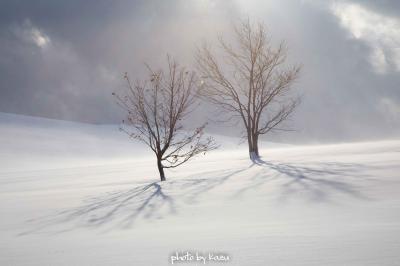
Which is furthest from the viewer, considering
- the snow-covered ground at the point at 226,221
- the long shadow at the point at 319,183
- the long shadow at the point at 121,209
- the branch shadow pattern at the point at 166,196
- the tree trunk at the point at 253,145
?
the tree trunk at the point at 253,145

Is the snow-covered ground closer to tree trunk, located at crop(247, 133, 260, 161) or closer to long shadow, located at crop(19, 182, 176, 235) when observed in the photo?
long shadow, located at crop(19, 182, 176, 235)

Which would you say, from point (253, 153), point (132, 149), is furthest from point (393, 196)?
point (132, 149)

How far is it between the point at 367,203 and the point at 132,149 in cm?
3531

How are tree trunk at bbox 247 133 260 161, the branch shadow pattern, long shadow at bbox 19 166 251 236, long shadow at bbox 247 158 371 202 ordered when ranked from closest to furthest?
long shadow at bbox 19 166 251 236, the branch shadow pattern, long shadow at bbox 247 158 371 202, tree trunk at bbox 247 133 260 161

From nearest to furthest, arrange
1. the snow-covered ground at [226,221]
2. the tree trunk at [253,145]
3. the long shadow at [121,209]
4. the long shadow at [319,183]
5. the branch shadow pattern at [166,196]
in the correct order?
the snow-covered ground at [226,221] < the long shadow at [121,209] < the branch shadow pattern at [166,196] < the long shadow at [319,183] < the tree trunk at [253,145]

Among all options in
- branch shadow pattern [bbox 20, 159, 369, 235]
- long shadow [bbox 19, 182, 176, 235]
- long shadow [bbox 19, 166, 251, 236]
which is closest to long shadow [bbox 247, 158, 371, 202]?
branch shadow pattern [bbox 20, 159, 369, 235]

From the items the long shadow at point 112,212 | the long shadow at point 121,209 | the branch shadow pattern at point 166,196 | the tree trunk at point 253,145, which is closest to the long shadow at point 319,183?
A: the branch shadow pattern at point 166,196

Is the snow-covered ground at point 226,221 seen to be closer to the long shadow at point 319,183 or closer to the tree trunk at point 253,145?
the long shadow at point 319,183

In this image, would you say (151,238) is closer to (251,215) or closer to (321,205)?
(251,215)

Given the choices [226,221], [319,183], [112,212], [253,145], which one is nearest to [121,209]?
[112,212]

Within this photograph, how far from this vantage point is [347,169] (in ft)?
28.3

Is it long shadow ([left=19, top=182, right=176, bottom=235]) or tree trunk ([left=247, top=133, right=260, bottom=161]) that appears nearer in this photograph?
long shadow ([left=19, top=182, right=176, bottom=235])

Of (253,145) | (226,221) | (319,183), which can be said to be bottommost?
(226,221)

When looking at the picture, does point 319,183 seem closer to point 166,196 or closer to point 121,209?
point 166,196
